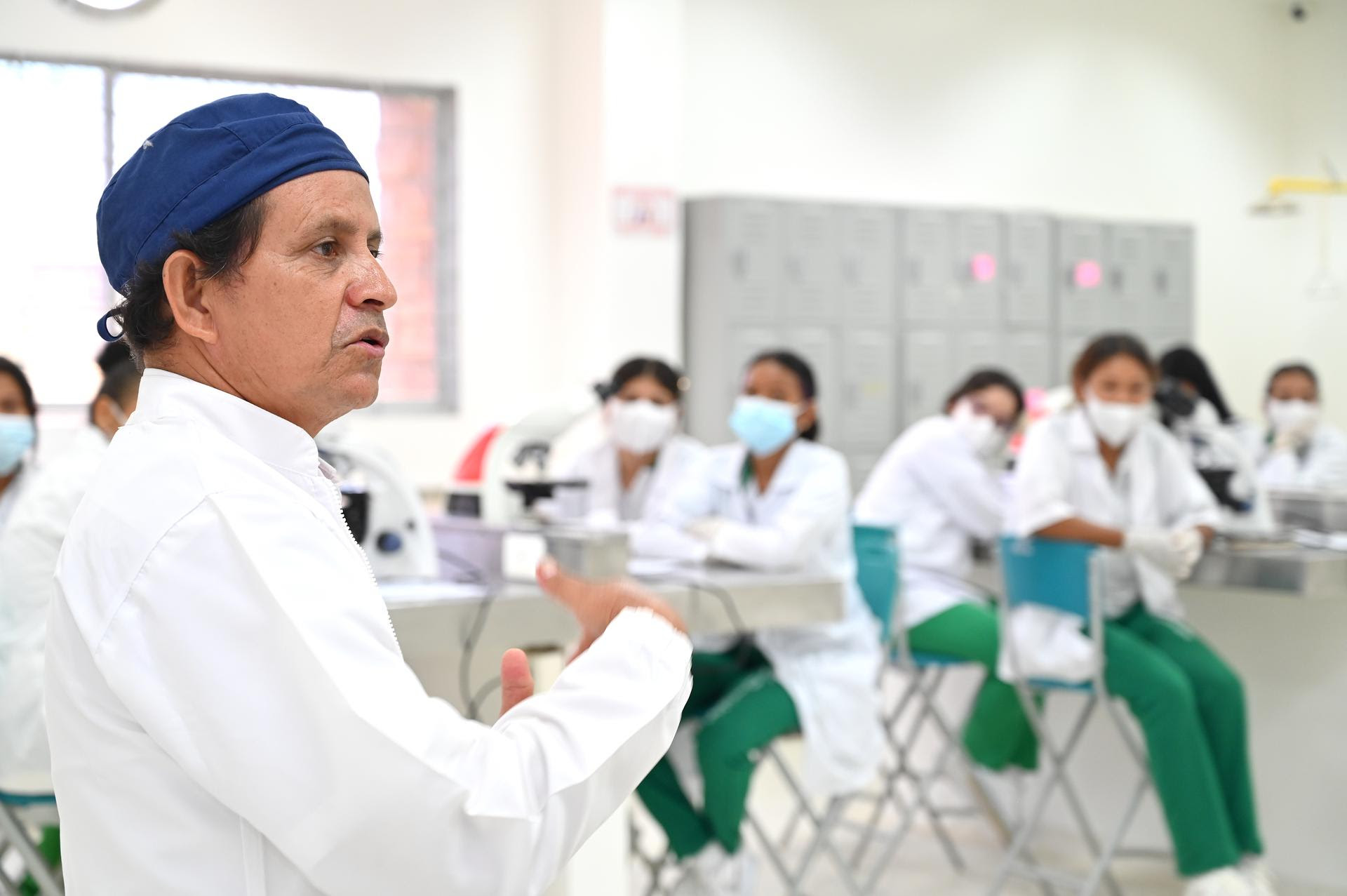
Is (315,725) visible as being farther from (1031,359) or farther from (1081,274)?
(1081,274)

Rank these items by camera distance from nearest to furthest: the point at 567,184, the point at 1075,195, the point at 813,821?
the point at 813,821
the point at 567,184
the point at 1075,195

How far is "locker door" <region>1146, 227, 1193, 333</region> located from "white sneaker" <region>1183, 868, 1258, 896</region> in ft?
15.8

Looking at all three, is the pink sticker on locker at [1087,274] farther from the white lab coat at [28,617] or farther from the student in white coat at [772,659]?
the white lab coat at [28,617]

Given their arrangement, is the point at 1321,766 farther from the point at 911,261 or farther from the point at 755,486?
the point at 911,261

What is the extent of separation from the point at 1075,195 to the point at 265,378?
24.7ft

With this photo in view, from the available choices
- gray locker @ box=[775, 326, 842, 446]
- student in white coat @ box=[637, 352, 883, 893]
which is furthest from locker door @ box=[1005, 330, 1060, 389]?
student in white coat @ box=[637, 352, 883, 893]

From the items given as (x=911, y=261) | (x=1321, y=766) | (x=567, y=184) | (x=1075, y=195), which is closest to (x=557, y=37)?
(x=567, y=184)

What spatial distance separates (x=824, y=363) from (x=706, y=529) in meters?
3.14

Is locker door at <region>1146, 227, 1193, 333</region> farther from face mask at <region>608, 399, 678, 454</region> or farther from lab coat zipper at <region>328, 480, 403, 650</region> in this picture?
lab coat zipper at <region>328, 480, 403, 650</region>

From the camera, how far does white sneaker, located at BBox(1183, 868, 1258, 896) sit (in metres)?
3.19

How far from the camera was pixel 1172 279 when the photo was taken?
759 cm

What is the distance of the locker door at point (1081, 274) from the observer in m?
7.25

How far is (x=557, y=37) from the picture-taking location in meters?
6.65

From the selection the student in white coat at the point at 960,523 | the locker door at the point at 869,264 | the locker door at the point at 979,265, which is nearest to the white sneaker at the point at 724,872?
the student in white coat at the point at 960,523
